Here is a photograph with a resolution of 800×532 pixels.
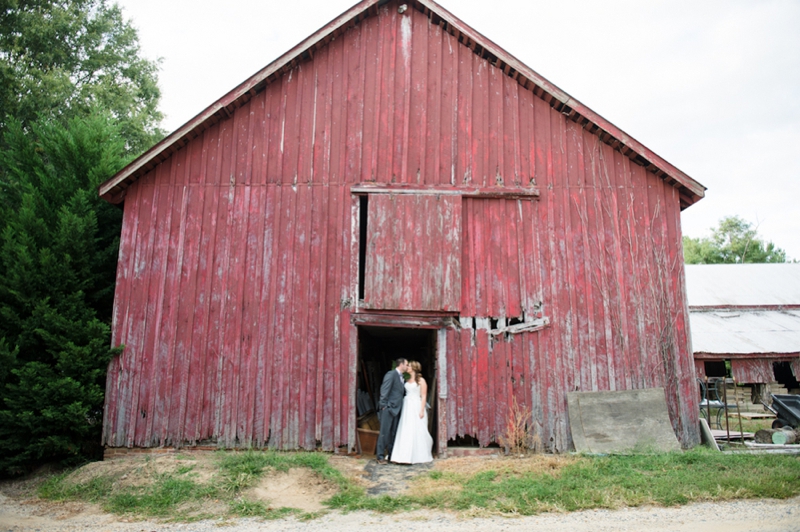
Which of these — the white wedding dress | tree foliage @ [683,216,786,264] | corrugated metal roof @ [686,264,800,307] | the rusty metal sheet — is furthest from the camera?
tree foliage @ [683,216,786,264]

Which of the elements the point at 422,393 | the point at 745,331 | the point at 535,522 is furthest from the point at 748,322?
the point at 535,522

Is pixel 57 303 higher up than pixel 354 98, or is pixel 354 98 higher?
pixel 354 98

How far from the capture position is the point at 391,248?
34.3 feet

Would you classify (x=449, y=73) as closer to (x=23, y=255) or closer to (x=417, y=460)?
(x=417, y=460)

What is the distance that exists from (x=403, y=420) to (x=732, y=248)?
4274cm

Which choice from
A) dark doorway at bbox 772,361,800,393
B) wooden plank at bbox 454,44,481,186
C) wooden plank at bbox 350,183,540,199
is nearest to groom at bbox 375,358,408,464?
wooden plank at bbox 350,183,540,199

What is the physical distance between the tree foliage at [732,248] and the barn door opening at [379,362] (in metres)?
33.3

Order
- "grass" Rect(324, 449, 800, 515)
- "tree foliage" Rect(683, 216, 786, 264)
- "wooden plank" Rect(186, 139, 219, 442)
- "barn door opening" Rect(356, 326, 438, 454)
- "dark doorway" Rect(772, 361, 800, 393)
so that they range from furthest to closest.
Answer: "tree foliage" Rect(683, 216, 786, 264) → "dark doorway" Rect(772, 361, 800, 393) → "barn door opening" Rect(356, 326, 438, 454) → "wooden plank" Rect(186, 139, 219, 442) → "grass" Rect(324, 449, 800, 515)

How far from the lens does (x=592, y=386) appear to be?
10219 mm

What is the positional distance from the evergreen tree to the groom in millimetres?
4869

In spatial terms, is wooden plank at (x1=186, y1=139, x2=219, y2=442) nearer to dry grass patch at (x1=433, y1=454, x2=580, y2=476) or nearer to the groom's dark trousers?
the groom's dark trousers

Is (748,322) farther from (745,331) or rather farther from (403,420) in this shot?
(403,420)

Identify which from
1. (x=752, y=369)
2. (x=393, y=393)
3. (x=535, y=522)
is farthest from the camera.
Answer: (x=752, y=369)

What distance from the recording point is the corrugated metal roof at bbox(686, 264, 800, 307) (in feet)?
71.4
